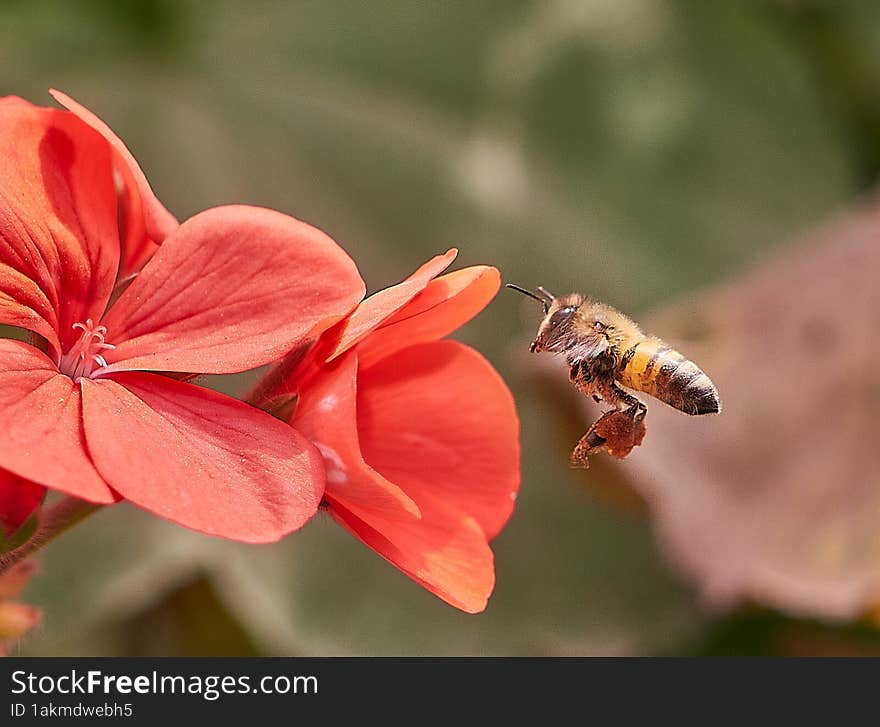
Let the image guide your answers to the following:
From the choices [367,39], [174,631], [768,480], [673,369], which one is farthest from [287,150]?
[673,369]

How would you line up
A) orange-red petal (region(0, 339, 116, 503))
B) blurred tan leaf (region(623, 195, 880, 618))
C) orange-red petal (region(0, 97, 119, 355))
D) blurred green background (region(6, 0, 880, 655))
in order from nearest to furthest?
orange-red petal (region(0, 339, 116, 503))
orange-red petal (region(0, 97, 119, 355))
blurred tan leaf (region(623, 195, 880, 618))
blurred green background (region(6, 0, 880, 655))

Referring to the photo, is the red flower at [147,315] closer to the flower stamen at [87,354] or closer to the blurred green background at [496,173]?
the flower stamen at [87,354]

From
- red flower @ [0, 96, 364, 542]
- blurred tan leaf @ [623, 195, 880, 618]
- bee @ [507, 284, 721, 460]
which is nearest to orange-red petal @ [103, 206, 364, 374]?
red flower @ [0, 96, 364, 542]

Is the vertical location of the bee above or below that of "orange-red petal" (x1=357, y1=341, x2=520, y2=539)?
above

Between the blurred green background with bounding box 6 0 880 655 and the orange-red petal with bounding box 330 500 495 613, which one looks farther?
the blurred green background with bounding box 6 0 880 655

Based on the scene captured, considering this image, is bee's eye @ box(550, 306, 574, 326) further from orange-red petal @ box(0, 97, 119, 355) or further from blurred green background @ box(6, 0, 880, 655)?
blurred green background @ box(6, 0, 880, 655)

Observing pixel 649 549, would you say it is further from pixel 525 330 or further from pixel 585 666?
pixel 585 666

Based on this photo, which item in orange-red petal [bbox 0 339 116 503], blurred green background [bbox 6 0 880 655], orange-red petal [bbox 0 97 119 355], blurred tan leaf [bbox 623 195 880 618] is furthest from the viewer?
blurred green background [bbox 6 0 880 655]
